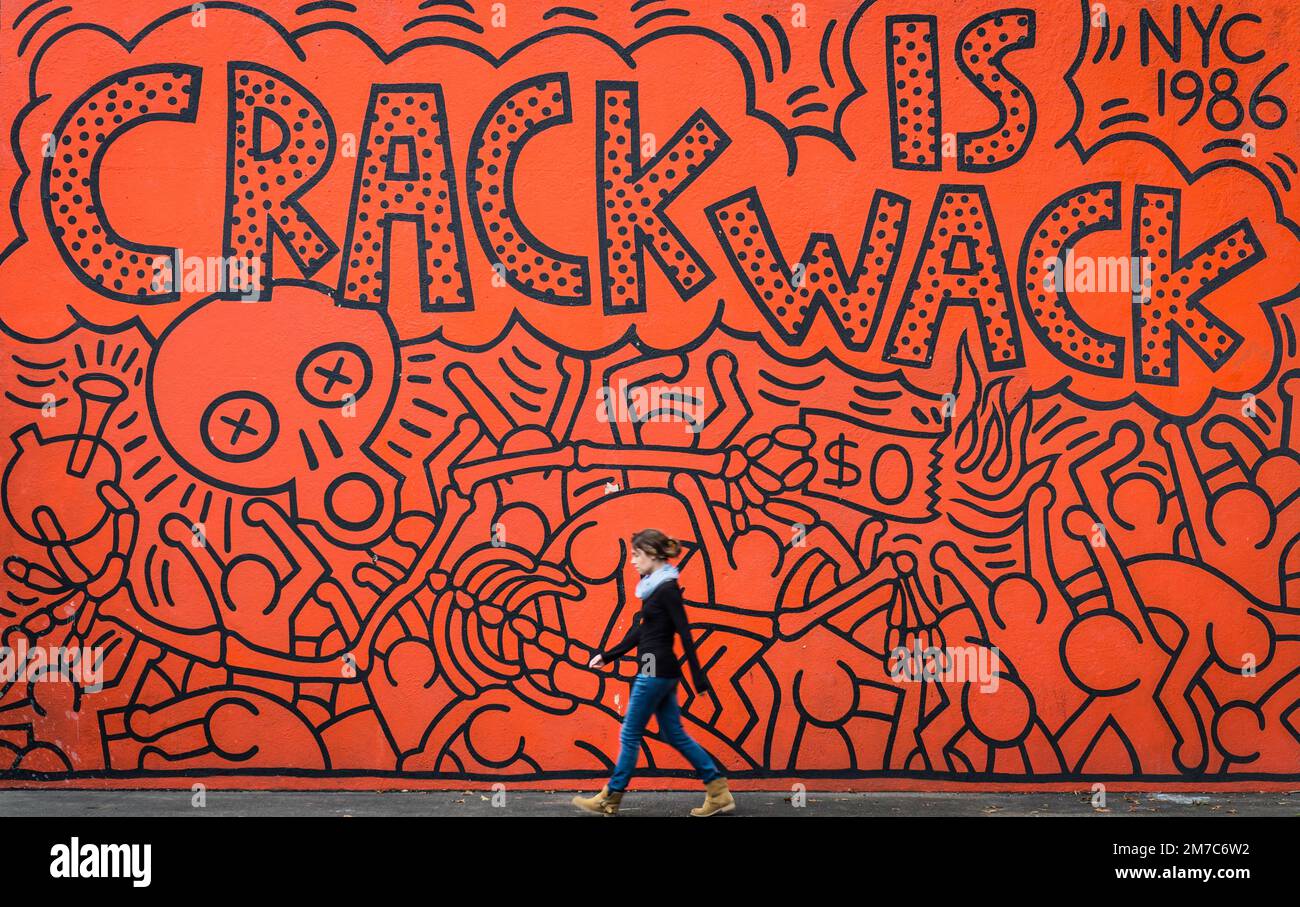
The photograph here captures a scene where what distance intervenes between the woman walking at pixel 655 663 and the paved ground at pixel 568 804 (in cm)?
42

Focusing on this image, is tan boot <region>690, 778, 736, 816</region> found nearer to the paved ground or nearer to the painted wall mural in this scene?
the paved ground

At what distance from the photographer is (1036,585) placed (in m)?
7.84

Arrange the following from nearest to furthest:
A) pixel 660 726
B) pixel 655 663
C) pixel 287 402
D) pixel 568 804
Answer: pixel 655 663 → pixel 660 726 → pixel 568 804 → pixel 287 402

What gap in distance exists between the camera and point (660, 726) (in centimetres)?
707

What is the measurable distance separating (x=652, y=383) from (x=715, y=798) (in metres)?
2.47

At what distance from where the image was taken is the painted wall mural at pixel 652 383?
7.80m

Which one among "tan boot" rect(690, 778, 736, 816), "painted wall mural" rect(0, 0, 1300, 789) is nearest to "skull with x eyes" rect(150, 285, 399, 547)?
"painted wall mural" rect(0, 0, 1300, 789)

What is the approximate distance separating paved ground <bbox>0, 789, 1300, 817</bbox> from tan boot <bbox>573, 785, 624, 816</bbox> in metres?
0.13

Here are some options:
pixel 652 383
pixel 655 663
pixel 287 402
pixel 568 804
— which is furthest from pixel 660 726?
pixel 287 402

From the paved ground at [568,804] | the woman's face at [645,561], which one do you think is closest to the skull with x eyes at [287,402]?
the paved ground at [568,804]

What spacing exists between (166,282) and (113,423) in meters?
0.91

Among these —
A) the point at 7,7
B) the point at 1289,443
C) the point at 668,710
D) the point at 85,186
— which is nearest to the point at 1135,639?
the point at 1289,443

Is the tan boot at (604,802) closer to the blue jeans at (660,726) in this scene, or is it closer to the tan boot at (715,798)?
the blue jeans at (660,726)

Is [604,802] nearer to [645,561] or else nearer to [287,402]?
[645,561]
